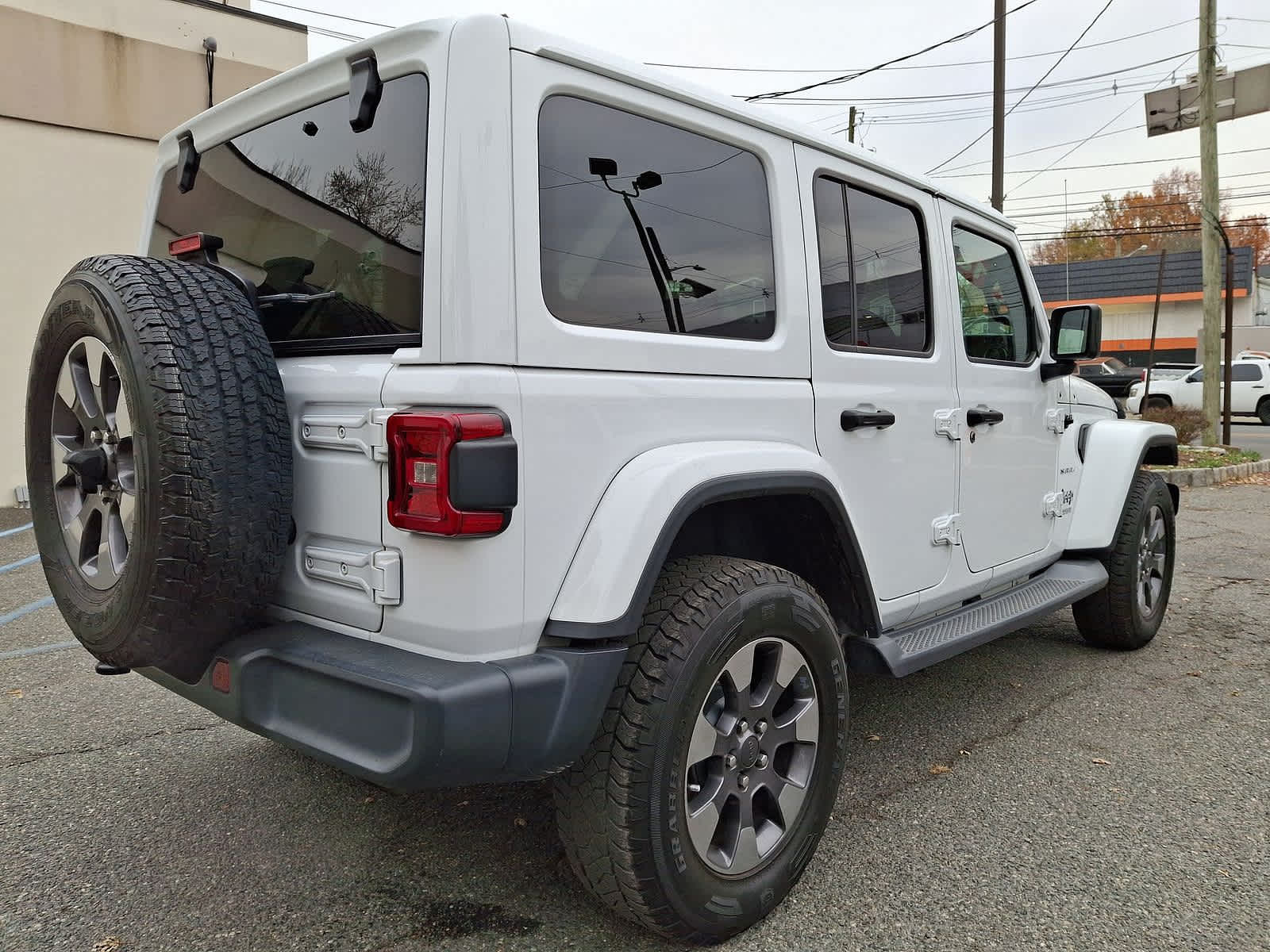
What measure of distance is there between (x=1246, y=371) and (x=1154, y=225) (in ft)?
121

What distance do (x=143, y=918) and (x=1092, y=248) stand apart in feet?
216

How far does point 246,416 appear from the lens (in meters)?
2.03

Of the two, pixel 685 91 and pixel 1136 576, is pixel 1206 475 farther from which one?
pixel 685 91

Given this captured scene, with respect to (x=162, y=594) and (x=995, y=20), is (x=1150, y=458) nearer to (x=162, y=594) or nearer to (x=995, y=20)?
(x=162, y=594)

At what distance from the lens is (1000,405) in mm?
3625

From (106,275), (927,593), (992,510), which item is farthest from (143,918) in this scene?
(992,510)

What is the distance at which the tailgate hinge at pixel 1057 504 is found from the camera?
402 cm

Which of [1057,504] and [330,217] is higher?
[330,217]

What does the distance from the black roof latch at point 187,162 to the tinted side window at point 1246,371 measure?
2821 centimetres

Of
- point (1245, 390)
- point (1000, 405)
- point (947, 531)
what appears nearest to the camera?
point (947, 531)

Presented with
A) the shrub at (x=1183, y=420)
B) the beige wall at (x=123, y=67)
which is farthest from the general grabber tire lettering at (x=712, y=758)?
the shrub at (x=1183, y=420)

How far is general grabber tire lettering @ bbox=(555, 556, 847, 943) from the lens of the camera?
2.04 metres

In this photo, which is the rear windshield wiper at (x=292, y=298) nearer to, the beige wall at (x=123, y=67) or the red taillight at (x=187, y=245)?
the red taillight at (x=187, y=245)

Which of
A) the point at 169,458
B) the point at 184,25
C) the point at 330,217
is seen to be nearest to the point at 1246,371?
the point at 184,25
